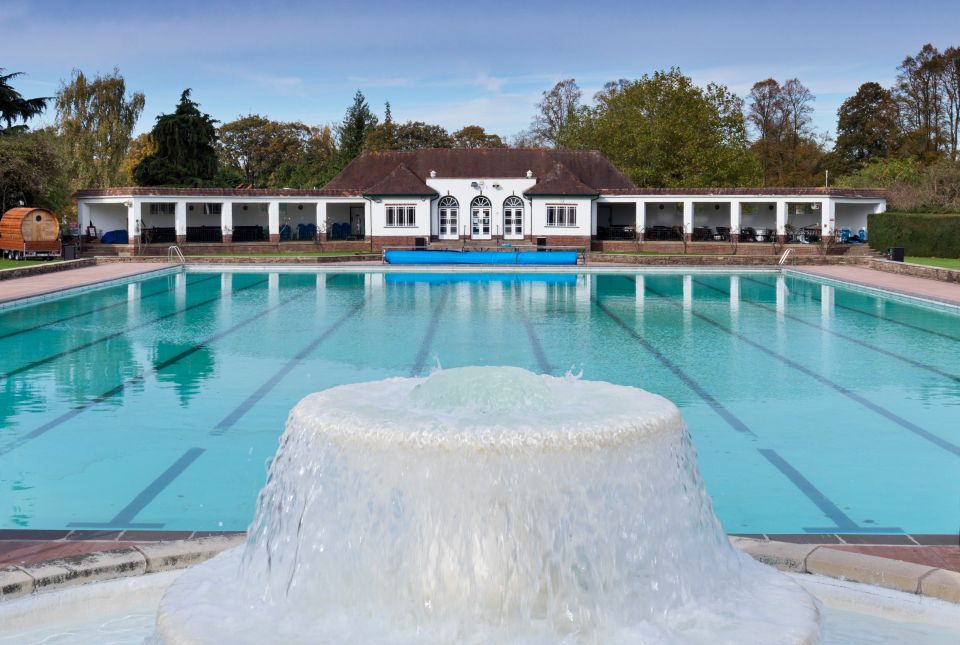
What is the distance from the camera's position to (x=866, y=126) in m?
57.9

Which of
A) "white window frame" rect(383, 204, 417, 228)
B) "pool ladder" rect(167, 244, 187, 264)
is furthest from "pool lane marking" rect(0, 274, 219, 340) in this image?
"white window frame" rect(383, 204, 417, 228)

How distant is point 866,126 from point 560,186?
85.3ft

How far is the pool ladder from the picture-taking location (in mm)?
33328

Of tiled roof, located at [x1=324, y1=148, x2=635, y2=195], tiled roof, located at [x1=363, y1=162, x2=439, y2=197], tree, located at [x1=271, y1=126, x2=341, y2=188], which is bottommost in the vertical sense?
tiled roof, located at [x1=363, y1=162, x2=439, y2=197]

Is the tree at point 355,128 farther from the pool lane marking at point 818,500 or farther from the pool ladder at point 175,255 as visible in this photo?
the pool lane marking at point 818,500

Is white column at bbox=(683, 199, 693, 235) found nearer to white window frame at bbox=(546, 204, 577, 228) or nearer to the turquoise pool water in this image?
white window frame at bbox=(546, 204, 577, 228)

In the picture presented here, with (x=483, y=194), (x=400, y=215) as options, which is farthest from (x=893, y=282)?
(x=400, y=215)

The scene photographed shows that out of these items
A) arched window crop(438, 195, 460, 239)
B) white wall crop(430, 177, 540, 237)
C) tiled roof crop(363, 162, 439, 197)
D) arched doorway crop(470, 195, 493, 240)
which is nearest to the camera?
tiled roof crop(363, 162, 439, 197)

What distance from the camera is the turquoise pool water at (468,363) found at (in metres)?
7.19

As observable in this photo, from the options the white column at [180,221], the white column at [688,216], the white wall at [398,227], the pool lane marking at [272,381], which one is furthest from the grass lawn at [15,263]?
the white column at [688,216]

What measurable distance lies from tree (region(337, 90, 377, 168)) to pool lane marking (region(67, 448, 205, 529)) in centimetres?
5147

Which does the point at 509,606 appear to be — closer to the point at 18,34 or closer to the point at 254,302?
the point at 254,302

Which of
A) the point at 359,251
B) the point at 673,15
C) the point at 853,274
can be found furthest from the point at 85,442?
the point at 359,251

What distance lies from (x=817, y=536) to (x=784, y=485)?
1765mm
